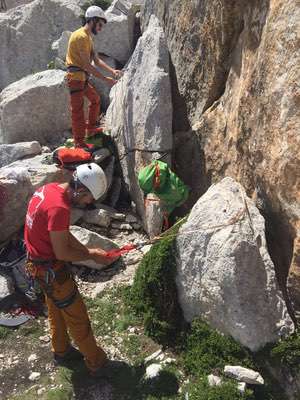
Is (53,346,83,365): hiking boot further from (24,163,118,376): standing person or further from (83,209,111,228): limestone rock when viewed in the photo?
(83,209,111,228): limestone rock

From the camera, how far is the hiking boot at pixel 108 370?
6.25 meters

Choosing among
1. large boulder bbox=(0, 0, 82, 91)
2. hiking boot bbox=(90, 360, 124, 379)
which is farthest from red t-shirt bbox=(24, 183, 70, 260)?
large boulder bbox=(0, 0, 82, 91)

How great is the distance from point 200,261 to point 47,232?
2.06 metres

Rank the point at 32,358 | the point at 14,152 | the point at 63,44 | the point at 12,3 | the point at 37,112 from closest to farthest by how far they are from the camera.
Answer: the point at 32,358, the point at 14,152, the point at 37,112, the point at 63,44, the point at 12,3

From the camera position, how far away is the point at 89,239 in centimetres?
809

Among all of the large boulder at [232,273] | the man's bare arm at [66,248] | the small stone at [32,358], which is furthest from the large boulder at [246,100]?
the small stone at [32,358]

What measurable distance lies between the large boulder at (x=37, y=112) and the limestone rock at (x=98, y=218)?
3.68 m

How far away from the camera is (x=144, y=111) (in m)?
8.94

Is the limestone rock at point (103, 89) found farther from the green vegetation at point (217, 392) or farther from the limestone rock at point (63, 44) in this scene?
the green vegetation at point (217, 392)

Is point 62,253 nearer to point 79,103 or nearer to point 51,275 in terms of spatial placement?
point 51,275

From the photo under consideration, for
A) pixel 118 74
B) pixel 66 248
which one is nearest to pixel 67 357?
pixel 66 248

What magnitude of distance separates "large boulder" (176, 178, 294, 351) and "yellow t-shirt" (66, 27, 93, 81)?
4976mm

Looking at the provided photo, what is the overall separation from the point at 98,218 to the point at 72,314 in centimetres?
338

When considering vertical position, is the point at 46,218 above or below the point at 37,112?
below
